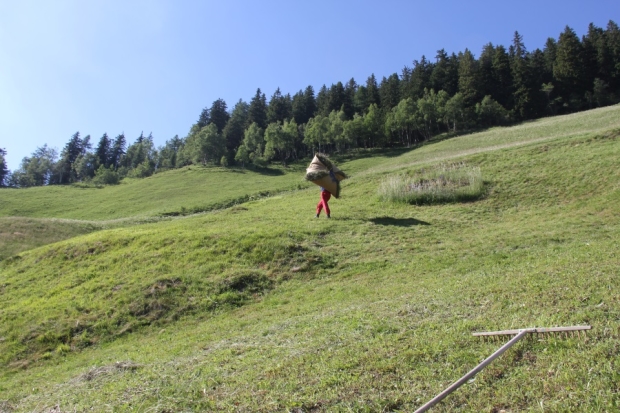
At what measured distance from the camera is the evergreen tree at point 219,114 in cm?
11162

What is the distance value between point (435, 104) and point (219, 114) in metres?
59.3

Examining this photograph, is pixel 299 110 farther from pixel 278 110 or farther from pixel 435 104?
pixel 435 104

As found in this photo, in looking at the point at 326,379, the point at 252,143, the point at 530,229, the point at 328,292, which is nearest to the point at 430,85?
the point at 252,143

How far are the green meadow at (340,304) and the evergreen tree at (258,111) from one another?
267ft

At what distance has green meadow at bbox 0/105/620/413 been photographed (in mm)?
4945

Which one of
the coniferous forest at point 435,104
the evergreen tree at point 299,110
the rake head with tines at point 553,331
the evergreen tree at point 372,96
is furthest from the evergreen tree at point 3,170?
the rake head with tines at point 553,331

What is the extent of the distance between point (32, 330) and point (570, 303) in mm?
13110

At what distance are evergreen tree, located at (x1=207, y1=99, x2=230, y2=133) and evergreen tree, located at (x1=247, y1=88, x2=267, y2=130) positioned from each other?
397 inches

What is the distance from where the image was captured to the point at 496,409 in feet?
13.6

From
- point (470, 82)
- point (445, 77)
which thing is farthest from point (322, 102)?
point (470, 82)

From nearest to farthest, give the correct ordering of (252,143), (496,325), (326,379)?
1. (326,379)
2. (496,325)
3. (252,143)

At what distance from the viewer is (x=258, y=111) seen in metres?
106

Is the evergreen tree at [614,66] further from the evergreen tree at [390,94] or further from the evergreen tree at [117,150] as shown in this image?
the evergreen tree at [117,150]

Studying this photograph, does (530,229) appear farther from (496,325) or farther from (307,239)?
(496,325)
